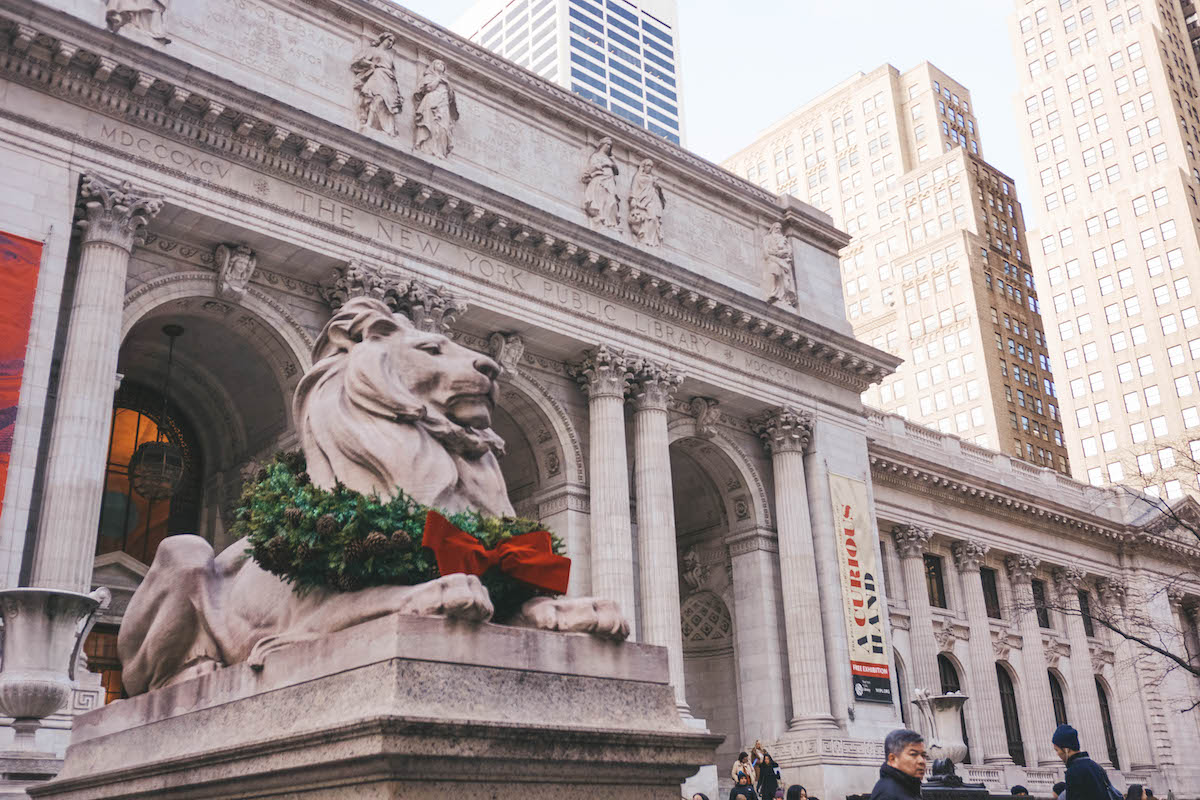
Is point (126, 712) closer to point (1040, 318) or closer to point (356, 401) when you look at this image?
point (356, 401)

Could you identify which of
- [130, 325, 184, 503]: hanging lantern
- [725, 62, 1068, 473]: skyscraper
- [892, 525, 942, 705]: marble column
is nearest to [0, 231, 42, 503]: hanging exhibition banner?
[130, 325, 184, 503]: hanging lantern

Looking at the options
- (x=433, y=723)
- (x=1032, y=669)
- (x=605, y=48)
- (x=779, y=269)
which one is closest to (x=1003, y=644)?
(x=1032, y=669)

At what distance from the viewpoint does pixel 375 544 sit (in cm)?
590

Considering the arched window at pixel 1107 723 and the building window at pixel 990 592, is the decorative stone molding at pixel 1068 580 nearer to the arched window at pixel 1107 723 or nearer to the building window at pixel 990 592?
the building window at pixel 990 592

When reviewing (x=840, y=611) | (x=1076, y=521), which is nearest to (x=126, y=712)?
(x=840, y=611)

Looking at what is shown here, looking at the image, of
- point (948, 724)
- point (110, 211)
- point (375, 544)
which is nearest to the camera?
point (375, 544)

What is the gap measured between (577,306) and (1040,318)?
78.9m

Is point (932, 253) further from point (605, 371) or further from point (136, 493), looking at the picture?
point (136, 493)

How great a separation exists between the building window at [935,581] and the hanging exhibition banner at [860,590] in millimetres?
12400

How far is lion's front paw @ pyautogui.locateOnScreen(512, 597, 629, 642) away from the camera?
238 inches

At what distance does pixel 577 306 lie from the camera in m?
29.5

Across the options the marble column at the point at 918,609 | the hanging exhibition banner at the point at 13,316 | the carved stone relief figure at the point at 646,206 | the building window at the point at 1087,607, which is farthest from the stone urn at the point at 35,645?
the building window at the point at 1087,607

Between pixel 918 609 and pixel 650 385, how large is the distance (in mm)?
19175

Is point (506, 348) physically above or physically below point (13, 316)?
above
